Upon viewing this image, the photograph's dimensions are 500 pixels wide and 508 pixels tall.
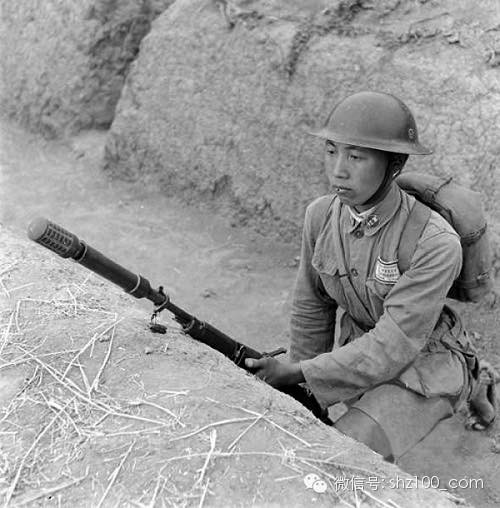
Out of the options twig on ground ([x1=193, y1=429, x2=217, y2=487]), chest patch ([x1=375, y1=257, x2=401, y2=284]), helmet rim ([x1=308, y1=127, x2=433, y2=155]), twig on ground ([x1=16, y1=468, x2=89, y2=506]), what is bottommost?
twig on ground ([x1=16, y1=468, x2=89, y2=506])

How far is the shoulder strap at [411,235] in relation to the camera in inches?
113

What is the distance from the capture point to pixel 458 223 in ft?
9.83

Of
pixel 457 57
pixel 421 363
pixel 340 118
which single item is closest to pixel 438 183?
pixel 340 118

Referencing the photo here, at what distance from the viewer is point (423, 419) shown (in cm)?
301

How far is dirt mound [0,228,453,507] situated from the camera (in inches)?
81.1

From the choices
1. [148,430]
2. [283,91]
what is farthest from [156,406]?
[283,91]

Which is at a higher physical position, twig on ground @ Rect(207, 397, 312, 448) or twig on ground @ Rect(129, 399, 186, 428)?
twig on ground @ Rect(207, 397, 312, 448)

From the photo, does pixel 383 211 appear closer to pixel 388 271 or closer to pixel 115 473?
pixel 388 271

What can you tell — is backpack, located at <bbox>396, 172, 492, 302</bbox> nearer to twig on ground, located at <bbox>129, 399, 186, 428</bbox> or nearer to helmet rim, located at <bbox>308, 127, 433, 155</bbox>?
helmet rim, located at <bbox>308, 127, 433, 155</bbox>

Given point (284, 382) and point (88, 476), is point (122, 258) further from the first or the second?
point (88, 476)

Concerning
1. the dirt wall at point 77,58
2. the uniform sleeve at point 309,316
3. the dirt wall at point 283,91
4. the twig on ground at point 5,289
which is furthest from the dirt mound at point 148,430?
the dirt wall at point 77,58

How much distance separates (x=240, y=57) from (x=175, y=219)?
5.14ft

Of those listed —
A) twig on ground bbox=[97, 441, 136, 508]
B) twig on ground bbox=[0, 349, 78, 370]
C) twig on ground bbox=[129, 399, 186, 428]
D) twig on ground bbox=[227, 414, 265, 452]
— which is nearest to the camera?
twig on ground bbox=[97, 441, 136, 508]

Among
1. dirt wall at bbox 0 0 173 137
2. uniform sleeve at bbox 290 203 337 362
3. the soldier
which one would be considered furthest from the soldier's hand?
dirt wall at bbox 0 0 173 137
